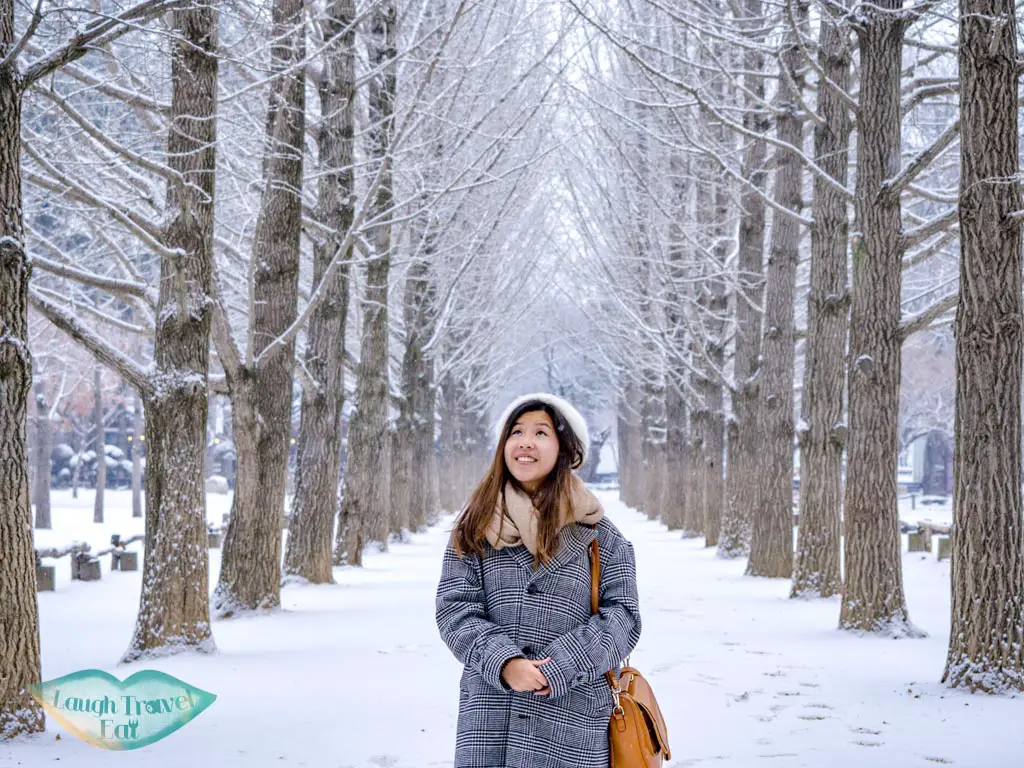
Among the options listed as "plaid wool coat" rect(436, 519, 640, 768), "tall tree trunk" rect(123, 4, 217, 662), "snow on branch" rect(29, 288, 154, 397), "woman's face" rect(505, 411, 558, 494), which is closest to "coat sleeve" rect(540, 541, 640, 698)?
"plaid wool coat" rect(436, 519, 640, 768)

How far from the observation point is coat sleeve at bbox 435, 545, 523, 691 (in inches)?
119

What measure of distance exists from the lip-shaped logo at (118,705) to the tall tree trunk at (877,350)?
5.56 m

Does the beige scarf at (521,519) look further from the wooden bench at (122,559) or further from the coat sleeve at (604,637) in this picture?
the wooden bench at (122,559)

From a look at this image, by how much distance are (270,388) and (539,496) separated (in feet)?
26.0

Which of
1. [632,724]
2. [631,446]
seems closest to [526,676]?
[632,724]

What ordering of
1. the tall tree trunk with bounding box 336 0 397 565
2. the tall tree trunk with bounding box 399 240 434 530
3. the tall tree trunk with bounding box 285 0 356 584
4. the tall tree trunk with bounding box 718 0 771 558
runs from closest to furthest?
the tall tree trunk with bounding box 285 0 356 584, the tall tree trunk with bounding box 336 0 397 565, the tall tree trunk with bounding box 718 0 771 558, the tall tree trunk with bounding box 399 240 434 530

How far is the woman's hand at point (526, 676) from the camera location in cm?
299

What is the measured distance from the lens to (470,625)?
10.2 ft

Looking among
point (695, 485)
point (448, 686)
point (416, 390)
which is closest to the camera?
point (448, 686)

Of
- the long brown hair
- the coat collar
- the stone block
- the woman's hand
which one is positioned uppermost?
the long brown hair

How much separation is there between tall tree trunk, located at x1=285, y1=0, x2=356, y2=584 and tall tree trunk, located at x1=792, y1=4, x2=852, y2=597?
5232 mm

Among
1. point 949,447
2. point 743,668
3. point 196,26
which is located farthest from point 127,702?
point 949,447

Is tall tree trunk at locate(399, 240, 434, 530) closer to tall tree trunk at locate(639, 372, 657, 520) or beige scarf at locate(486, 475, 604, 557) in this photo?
tall tree trunk at locate(639, 372, 657, 520)

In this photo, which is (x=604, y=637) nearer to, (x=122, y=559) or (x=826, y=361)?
(x=826, y=361)
